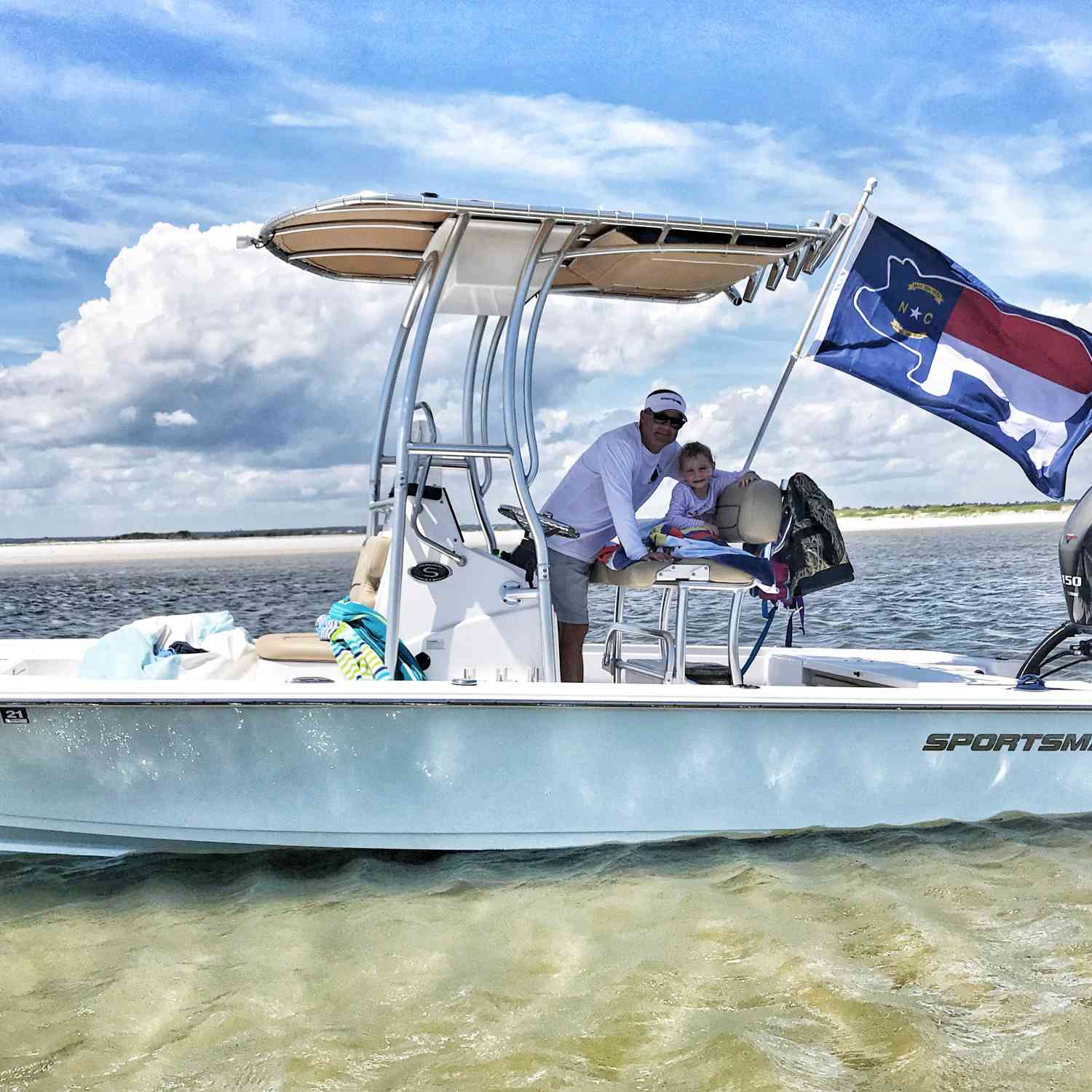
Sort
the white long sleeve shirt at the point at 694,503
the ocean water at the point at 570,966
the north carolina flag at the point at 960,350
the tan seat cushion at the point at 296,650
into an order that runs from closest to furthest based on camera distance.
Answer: the ocean water at the point at 570,966
the north carolina flag at the point at 960,350
the white long sleeve shirt at the point at 694,503
the tan seat cushion at the point at 296,650

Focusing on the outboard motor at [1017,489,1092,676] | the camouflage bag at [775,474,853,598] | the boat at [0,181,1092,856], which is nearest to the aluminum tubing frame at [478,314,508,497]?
the boat at [0,181,1092,856]

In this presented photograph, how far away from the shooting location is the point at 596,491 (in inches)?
210

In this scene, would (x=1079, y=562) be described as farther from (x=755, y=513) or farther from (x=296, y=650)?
(x=296, y=650)

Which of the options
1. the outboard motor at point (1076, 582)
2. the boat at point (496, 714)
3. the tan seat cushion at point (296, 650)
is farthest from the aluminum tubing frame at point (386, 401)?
the outboard motor at point (1076, 582)

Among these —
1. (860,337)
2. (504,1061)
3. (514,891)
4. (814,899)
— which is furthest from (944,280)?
(504,1061)

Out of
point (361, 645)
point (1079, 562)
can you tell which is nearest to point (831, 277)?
point (1079, 562)

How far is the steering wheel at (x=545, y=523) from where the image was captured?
4953mm

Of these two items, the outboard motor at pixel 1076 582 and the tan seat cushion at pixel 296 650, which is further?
the tan seat cushion at pixel 296 650

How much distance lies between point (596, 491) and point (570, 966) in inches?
88.9

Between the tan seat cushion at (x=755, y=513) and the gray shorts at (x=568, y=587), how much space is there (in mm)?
714

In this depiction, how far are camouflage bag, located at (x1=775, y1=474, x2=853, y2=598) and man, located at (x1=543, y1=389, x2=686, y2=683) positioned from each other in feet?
1.93

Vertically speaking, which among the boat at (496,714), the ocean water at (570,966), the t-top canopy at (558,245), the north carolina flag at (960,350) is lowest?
the ocean water at (570,966)

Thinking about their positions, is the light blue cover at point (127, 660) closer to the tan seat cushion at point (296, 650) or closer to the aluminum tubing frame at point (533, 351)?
the tan seat cushion at point (296, 650)

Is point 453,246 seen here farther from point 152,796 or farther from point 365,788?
point 152,796
